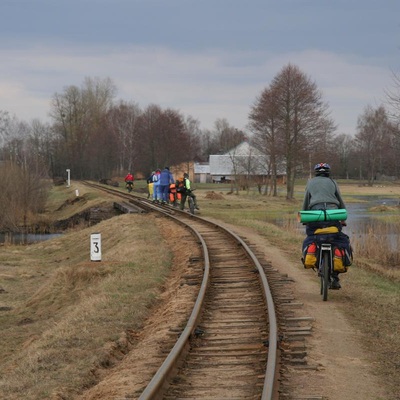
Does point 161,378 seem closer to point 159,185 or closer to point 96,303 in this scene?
point 96,303

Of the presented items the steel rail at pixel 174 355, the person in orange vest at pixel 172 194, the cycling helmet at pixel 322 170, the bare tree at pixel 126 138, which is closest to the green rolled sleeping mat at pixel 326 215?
the cycling helmet at pixel 322 170

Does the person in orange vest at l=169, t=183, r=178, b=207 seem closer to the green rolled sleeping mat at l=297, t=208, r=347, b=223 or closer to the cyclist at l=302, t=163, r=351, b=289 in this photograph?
the cyclist at l=302, t=163, r=351, b=289

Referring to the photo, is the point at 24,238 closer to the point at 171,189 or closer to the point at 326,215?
the point at 171,189

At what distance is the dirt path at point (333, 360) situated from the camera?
6.64 metres

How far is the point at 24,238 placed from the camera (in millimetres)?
39938

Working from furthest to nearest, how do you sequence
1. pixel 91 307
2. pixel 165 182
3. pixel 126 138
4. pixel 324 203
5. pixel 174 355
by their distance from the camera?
1. pixel 126 138
2. pixel 165 182
3. pixel 91 307
4. pixel 324 203
5. pixel 174 355

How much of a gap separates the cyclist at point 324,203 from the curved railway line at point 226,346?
1253 millimetres

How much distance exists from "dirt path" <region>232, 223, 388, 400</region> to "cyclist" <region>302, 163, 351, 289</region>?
0.88m

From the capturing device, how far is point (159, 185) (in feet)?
118

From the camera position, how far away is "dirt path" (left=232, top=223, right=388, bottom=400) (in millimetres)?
6637

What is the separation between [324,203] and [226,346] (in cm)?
331

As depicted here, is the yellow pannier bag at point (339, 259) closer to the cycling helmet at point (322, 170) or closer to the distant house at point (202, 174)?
the cycling helmet at point (322, 170)

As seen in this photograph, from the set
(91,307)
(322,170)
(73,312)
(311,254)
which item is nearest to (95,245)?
(73,312)

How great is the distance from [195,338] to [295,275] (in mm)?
5742
